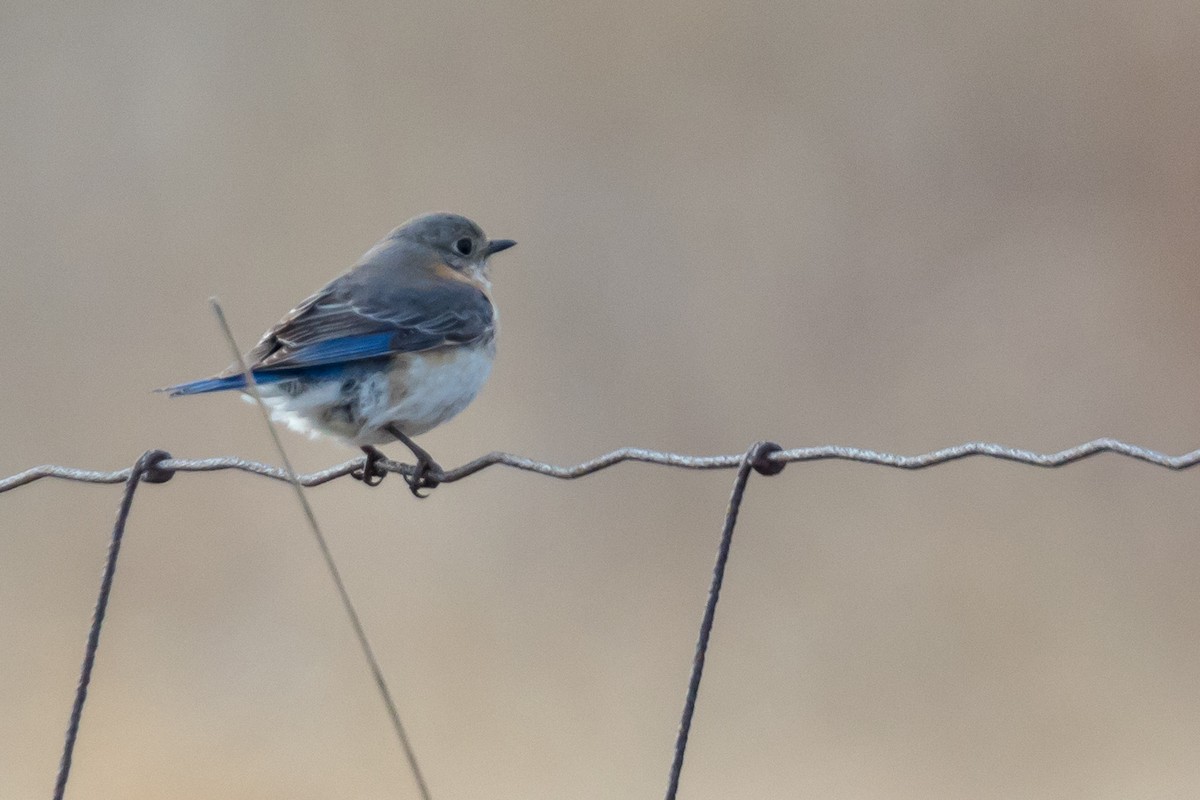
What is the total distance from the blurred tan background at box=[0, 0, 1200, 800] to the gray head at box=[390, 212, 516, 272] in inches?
78.7

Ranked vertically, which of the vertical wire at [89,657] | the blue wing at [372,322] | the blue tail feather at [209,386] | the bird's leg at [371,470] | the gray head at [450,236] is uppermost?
the gray head at [450,236]

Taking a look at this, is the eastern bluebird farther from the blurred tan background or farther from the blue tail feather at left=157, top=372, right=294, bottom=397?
the blurred tan background

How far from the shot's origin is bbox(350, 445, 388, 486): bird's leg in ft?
14.0

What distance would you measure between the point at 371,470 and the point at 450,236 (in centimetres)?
114

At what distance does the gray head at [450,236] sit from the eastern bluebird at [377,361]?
424 millimetres

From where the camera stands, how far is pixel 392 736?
21.2ft

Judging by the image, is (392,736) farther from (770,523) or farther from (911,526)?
(911,526)

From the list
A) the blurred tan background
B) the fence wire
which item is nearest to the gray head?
the fence wire

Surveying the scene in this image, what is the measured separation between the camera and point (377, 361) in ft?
14.0

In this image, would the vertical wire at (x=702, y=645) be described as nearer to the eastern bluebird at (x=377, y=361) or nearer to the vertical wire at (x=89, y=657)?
the vertical wire at (x=89, y=657)

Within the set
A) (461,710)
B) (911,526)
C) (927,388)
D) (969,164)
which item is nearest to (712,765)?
(461,710)

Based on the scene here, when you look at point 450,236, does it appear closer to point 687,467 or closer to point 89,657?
point 89,657

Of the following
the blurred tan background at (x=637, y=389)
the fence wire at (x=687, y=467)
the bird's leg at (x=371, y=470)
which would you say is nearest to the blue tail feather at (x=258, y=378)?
the bird's leg at (x=371, y=470)

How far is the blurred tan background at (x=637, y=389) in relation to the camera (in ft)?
20.7
